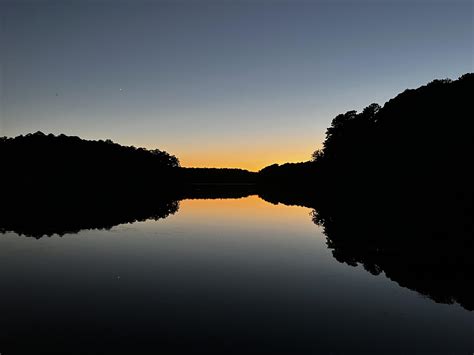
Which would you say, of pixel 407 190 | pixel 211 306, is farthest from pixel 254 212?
pixel 407 190

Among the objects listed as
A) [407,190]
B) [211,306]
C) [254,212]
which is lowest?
[211,306]

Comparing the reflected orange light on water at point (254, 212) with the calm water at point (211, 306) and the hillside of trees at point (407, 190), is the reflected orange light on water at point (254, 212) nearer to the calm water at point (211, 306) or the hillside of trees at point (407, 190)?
the hillside of trees at point (407, 190)

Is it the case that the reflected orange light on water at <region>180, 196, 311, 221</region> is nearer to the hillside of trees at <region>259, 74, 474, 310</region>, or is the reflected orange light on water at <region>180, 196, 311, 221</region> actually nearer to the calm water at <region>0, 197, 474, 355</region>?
the hillside of trees at <region>259, 74, 474, 310</region>

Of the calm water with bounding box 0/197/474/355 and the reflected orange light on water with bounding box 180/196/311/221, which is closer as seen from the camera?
the calm water with bounding box 0/197/474/355

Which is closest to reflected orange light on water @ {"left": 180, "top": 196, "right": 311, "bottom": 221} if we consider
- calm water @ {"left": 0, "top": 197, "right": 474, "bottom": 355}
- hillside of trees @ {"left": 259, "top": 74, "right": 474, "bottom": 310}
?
hillside of trees @ {"left": 259, "top": 74, "right": 474, "bottom": 310}

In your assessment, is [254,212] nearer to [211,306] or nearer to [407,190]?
A: [211,306]

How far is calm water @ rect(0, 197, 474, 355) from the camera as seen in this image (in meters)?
11.7

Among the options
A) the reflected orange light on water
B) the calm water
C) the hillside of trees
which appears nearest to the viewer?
the calm water

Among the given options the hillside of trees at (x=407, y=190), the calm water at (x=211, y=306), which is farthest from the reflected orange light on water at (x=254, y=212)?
the calm water at (x=211, y=306)

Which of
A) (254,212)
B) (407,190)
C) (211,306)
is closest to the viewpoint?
(211,306)

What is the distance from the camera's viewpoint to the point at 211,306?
1513 centimetres

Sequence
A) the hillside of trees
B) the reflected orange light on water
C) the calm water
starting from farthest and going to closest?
the reflected orange light on water → the hillside of trees → the calm water

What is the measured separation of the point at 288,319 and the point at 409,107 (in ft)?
330

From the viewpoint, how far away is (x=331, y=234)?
113ft
